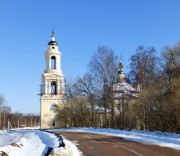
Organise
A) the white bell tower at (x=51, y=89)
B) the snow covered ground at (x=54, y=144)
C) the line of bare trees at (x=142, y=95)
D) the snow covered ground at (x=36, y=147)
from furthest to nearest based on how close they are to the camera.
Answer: the white bell tower at (x=51, y=89), the line of bare trees at (x=142, y=95), the snow covered ground at (x=54, y=144), the snow covered ground at (x=36, y=147)

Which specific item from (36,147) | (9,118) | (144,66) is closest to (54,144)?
(36,147)

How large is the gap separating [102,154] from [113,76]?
31171 mm

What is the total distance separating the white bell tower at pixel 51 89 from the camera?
76.6m

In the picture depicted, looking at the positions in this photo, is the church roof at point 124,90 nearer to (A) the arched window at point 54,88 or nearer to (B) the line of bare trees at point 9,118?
(A) the arched window at point 54,88

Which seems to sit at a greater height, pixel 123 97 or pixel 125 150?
pixel 123 97

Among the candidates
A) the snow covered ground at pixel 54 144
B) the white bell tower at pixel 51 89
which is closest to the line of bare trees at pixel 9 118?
the white bell tower at pixel 51 89

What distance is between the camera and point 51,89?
7812 centimetres

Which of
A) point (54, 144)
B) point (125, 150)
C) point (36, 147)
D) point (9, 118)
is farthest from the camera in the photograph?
point (9, 118)

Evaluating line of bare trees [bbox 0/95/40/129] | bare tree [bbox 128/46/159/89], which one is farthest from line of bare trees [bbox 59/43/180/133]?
line of bare trees [bbox 0/95/40/129]

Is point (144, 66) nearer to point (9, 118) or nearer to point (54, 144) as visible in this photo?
point (54, 144)

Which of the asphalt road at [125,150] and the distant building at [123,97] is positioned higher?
the distant building at [123,97]

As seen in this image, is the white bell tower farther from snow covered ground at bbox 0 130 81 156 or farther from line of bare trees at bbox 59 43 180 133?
snow covered ground at bbox 0 130 81 156

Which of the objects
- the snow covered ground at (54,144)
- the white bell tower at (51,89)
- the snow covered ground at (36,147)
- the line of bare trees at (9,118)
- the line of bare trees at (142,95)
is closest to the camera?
the snow covered ground at (36,147)

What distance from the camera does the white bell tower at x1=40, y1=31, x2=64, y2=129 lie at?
76.6m
